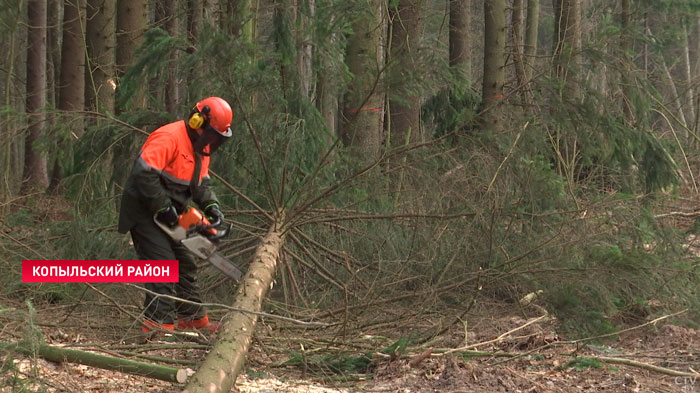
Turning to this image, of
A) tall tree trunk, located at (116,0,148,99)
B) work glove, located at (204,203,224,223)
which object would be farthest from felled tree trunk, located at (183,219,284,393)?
tall tree trunk, located at (116,0,148,99)

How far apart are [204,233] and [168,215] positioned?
286 millimetres

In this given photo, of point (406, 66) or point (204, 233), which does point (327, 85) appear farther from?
point (204, 233)

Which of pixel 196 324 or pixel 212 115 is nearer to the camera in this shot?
pixel 212 115

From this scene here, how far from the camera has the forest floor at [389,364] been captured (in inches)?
170

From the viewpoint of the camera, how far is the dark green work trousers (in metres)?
5.46

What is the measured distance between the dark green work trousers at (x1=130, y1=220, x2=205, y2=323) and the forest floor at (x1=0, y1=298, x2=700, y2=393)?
28cm

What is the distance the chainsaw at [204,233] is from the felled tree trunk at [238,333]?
9.0 inches

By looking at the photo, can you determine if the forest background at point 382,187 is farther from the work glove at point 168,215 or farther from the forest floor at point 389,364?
the work glove at point 168,215

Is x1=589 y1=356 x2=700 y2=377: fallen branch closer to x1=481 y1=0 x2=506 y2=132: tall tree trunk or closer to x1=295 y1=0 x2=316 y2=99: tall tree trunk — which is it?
x1=295 y1=0 x2=316 y2=99: tall tree trunk

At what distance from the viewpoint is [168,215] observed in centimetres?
535

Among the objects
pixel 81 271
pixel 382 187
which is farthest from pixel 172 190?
pixel 382 187

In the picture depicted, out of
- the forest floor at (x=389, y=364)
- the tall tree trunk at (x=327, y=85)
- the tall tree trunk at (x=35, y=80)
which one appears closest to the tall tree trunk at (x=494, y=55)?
the tall tree trunk at (x=327, y=85)

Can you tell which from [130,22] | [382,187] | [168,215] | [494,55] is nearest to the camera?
[168,215]

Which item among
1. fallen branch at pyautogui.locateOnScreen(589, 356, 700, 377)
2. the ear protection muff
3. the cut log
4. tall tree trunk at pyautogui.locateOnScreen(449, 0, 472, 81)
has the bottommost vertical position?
fallen branch at pyautogui.locateOnScreen(589, 356, 700, 377)
